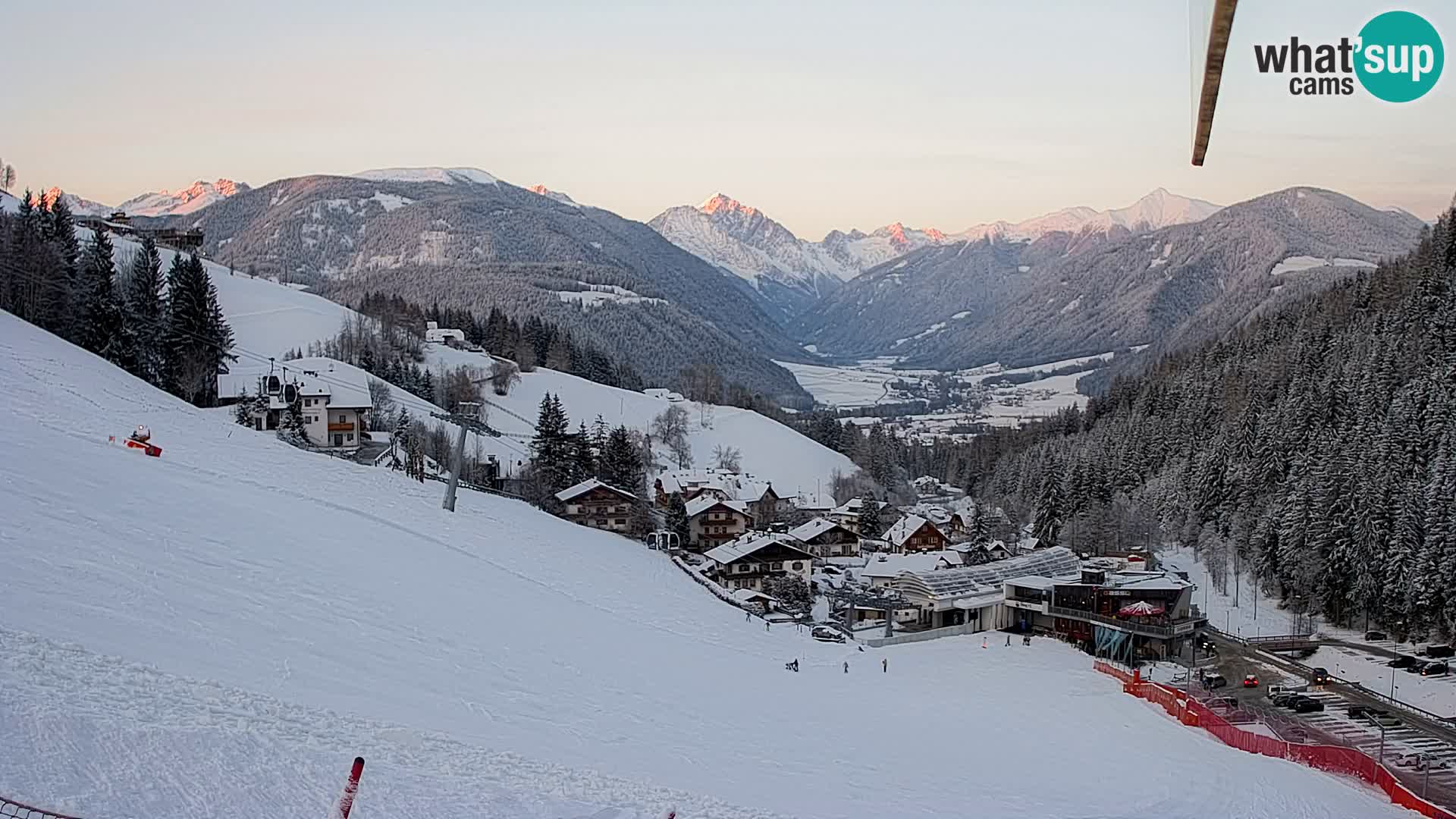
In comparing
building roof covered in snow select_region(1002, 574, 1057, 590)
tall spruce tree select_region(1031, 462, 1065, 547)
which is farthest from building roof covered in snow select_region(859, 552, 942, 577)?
tall spruce tree select_region(1031, 462, 1065, 547)

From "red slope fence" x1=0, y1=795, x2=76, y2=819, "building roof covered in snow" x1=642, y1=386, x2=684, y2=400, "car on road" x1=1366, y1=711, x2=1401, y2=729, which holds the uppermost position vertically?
"building roof covered in snow" x1=642, y1=386, x2=684, y2=400

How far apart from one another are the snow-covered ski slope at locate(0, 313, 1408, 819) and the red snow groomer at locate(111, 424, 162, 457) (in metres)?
0.55

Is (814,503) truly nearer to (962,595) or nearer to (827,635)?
(962,595)

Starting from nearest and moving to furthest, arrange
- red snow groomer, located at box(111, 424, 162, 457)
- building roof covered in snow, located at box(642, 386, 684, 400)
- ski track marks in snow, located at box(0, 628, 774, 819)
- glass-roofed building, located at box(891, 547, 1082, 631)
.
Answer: ski track marks in snow, located at box(0, 628, 774, 819) → red snow groomer, located at box(111, 424, 162, 457) → glass-roofed building, located at box(891, 547, 1082, 631) → building roof covered in snow, located at box(642, 386, 684, 400)

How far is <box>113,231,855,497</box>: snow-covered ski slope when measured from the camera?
258ft

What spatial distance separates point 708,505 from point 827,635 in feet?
77.3

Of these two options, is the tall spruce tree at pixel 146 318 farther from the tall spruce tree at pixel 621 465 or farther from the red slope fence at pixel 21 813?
the red slope fence at pixel 21 813

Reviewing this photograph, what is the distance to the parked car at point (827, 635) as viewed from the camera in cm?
3219

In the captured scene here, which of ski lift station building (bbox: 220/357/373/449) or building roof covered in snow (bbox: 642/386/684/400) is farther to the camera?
building roof covered in snow (bbox: 642/386/684/400)

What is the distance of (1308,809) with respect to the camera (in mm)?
15461

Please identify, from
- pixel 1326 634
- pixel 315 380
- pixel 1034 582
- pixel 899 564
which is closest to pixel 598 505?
pixel 899 564

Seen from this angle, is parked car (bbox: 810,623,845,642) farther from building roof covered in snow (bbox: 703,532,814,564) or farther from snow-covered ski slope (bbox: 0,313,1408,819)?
building roof covered in snow (bbox: 703,532,814,564)

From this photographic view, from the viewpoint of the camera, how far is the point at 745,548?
45.8 metres

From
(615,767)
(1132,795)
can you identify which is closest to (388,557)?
(615,767)
